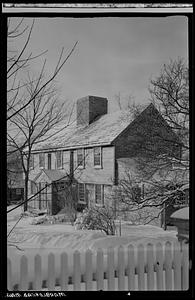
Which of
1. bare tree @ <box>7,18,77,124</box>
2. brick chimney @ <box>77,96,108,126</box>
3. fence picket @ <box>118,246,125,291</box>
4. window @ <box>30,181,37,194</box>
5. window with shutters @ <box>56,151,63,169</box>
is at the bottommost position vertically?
fence picket @ <box>118,246,125,291</box>

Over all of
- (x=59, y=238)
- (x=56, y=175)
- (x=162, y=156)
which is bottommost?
(x=59, y=238)

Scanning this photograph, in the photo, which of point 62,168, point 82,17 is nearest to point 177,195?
point 62,168

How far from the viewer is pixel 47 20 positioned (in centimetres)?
189

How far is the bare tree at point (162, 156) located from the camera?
1.93 metres

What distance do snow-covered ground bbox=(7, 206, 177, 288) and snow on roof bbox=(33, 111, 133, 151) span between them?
0.45 m

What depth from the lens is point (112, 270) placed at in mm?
1808

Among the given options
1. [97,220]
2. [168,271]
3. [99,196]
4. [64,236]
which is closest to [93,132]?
[99,196]

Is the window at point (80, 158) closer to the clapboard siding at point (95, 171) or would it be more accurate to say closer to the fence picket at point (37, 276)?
the clapboard siding at point (95, 171)

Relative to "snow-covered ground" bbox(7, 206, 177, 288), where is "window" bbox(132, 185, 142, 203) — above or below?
above

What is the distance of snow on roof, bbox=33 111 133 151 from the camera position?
6.37 feet

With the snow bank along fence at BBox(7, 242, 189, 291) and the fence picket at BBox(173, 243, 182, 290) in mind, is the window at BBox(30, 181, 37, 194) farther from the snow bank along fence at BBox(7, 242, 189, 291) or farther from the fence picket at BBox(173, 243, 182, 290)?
the fence picket at BBox(173, 243, 182, 290)

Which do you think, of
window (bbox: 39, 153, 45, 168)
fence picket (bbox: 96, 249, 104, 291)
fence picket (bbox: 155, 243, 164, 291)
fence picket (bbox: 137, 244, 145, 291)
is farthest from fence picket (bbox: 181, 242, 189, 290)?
window (bbox: 39, 153, 45, 168)

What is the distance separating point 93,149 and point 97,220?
397mm

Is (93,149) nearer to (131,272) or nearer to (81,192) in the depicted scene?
(81,192)
